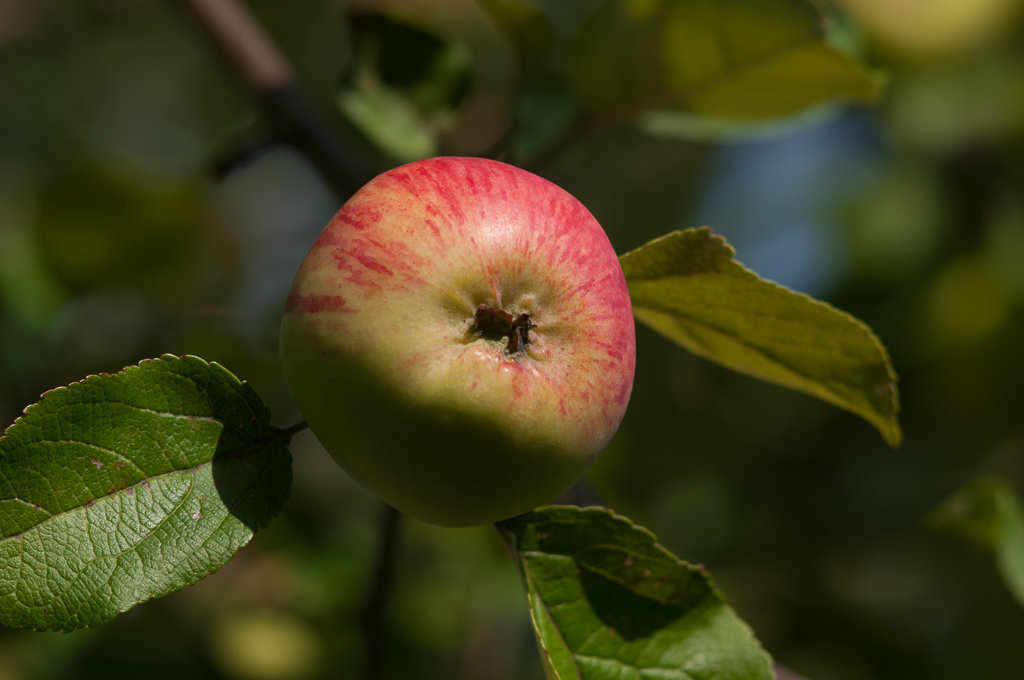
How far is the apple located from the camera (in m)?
0.65

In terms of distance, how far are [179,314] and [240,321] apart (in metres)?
0.12

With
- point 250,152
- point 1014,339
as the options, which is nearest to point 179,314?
point 250,152

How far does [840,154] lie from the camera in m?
2.99

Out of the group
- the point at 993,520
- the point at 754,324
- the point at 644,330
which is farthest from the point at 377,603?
the point at 644,330

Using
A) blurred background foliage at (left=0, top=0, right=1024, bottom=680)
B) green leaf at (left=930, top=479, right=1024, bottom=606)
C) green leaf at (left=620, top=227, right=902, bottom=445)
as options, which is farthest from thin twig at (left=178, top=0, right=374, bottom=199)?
green leaf at (left=930, top=479, right=1024, bottom=606)

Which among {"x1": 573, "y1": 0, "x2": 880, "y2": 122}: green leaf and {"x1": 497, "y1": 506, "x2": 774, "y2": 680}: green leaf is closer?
{"x1": 497, "y1": 506, "x2": 774, "y2": 680}: green leaf

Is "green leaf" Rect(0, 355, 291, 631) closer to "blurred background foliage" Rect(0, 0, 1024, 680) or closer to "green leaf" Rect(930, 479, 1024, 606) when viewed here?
"blurred background foliage" Rect(0, 0, 1024, 680)

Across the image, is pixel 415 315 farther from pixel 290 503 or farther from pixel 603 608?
pixel 290 503

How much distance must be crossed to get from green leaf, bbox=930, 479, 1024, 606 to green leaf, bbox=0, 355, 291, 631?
38.9 inches

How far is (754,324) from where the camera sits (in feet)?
2.94

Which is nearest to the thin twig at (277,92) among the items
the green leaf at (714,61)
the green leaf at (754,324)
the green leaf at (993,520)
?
the green leaf at (714,61)

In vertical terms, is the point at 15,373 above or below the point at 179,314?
below

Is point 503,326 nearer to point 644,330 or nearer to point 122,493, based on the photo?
point 122,493

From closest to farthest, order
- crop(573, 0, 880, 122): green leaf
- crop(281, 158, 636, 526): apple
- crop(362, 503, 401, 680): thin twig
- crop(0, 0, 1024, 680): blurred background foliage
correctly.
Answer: crop(281, 158, 636, 526): apple, crop(362, 503, 401, 680): thin twig, crop(573, 0, 880, 122): green leaf, crop(0, 0, 1024, 680): blurred background foliage
